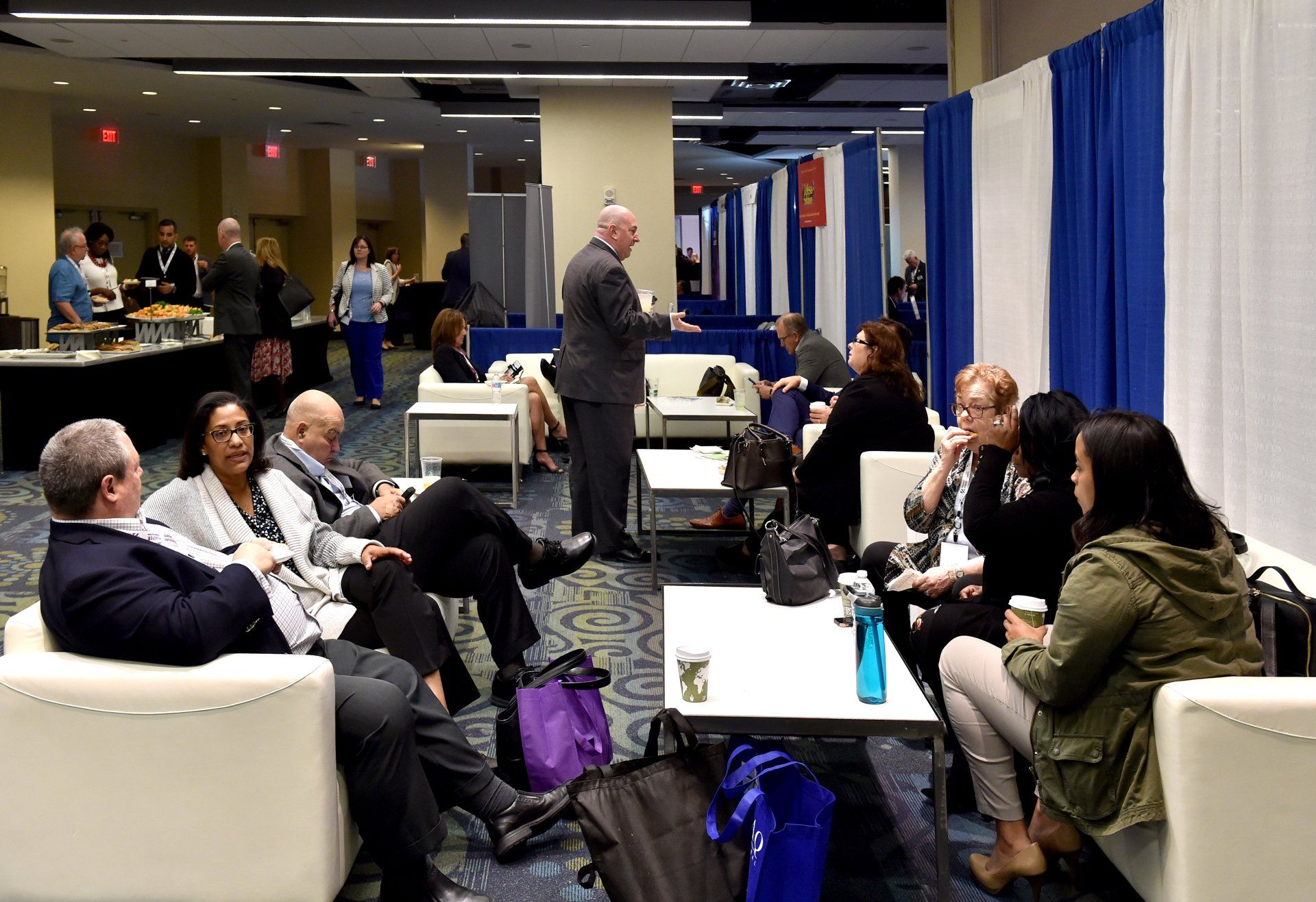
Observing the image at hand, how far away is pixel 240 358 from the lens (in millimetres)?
9531

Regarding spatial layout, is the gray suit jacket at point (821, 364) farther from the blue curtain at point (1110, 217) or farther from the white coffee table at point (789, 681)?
the white coffee table at point (789, 681)

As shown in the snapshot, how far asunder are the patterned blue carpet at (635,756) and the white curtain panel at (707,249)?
14.6 m

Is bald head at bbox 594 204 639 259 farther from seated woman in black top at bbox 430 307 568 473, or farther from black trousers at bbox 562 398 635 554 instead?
seated woman in black top at bbox 430 307 568 473

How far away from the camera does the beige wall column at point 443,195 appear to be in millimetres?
19062

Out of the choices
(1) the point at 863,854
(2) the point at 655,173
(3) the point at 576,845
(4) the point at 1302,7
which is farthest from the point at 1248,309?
(2) the point at 655,173

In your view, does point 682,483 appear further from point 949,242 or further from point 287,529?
point 949,242

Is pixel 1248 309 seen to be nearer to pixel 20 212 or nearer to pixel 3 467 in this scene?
pixel 3 467

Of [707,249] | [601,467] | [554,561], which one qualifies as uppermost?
[707,249]

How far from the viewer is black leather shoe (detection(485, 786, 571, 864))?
9.03 ft

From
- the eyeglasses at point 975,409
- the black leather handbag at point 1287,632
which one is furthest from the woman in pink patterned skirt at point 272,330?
the black leather handbag at point 1287,632

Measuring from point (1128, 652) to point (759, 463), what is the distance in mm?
2610

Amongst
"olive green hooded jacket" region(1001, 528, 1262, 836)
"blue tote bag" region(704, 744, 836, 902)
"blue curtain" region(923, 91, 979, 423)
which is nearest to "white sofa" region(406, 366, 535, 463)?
"blue curtain" region(923, 91, 979, 423)

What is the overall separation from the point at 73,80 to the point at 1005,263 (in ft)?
36.0

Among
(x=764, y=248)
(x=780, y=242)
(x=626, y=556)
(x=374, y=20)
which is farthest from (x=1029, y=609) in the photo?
(x=764, y=248)
